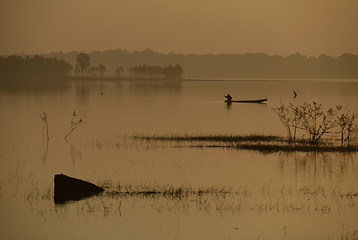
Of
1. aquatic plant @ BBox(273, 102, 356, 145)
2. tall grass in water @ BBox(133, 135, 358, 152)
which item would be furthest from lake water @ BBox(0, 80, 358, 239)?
aquatic plant @ BBox(273, 102, 356, 145)

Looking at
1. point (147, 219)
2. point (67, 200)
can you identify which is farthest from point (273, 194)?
point (67, 200)

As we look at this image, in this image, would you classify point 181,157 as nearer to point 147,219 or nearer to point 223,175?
point 223,175

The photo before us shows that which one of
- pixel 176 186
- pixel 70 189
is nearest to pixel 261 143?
pixel 176 186

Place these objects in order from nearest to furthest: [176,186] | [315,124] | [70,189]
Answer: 1. [70,189]
2. [176,186]
3. [315,124]

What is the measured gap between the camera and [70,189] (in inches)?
860

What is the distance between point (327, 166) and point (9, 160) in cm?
1604

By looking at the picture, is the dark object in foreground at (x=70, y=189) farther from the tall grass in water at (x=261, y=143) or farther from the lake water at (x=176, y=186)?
the tall grass in water at (x=261, y=143)

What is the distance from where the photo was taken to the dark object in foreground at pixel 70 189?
71.0 ft

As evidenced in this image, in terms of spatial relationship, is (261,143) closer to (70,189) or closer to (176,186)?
(176,186)

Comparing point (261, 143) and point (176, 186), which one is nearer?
point (176, 186)

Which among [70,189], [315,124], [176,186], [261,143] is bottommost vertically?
[176,186]

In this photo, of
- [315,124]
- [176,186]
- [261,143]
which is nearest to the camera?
[176,186]

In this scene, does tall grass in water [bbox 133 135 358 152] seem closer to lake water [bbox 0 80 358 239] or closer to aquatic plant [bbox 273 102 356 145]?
aquatic plant [bbox 273 102 356 145]

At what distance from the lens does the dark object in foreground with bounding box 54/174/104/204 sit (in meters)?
21.6
